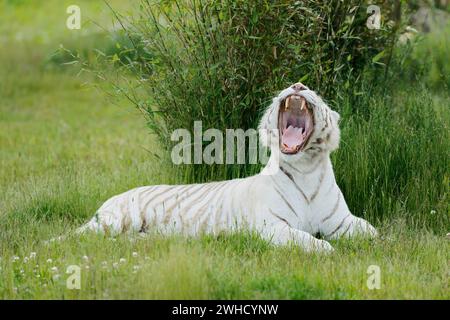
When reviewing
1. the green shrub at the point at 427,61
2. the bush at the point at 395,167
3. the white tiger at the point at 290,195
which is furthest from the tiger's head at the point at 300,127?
the green shrub at the point at 427,61

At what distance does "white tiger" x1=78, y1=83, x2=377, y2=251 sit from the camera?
6.41 meters

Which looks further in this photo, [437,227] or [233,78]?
[233,78]

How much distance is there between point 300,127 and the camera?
659cm

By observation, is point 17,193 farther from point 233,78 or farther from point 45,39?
point 45,39

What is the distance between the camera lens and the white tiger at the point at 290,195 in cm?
641

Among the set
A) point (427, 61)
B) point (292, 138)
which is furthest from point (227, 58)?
point (427, 61)

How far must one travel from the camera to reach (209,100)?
779 centimetres

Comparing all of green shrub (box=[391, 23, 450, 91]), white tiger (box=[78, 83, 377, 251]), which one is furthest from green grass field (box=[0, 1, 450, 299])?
green shrub (box=[391, 23, 450, 91])

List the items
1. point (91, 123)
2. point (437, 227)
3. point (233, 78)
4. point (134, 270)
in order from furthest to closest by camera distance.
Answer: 1. point (91, 123)
2. point (233, 78)
3. point (437, 227)
4. point (134, 270)

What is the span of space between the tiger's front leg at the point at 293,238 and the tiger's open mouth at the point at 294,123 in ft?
1.83

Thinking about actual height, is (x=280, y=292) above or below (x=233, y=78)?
below

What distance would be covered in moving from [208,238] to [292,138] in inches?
37.9

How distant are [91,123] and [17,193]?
538cm
